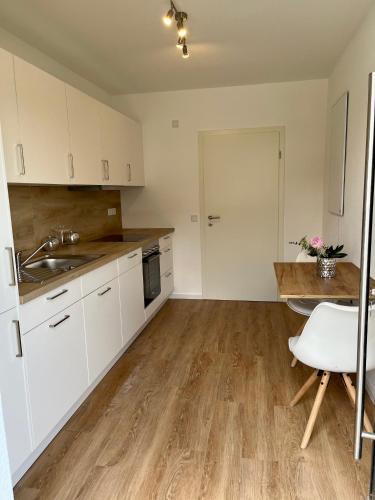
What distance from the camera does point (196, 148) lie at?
4.35 meters

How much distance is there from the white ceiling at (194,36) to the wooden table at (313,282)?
1.76 meters

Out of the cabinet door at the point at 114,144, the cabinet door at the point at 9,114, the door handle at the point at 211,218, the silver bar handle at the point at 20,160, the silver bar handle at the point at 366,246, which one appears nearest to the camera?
the silver bar handle at the point at 366,246

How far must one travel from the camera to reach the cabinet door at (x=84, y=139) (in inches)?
109

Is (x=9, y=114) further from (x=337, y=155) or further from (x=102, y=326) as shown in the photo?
(x=337, y=155)

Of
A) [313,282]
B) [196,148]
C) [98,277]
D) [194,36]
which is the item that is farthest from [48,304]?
[196,148]

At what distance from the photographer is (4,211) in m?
1.53

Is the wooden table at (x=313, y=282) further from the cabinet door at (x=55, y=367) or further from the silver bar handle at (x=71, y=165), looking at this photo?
the silver bar handle at (x=71, y=165)

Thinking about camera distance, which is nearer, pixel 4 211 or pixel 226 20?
pixel 4 211

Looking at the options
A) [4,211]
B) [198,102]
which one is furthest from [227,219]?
[4,211]

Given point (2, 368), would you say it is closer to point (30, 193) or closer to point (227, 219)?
point (30, 193)

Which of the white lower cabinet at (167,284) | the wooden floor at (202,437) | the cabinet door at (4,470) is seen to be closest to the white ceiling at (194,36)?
the white lower cabinet at (167,284)

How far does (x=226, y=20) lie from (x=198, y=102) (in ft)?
5.73

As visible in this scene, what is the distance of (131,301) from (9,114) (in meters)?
1.72

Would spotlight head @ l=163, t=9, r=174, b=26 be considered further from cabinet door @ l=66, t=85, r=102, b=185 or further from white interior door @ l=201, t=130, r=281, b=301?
white interior door @ l=201, t=130, r=281, b=301
